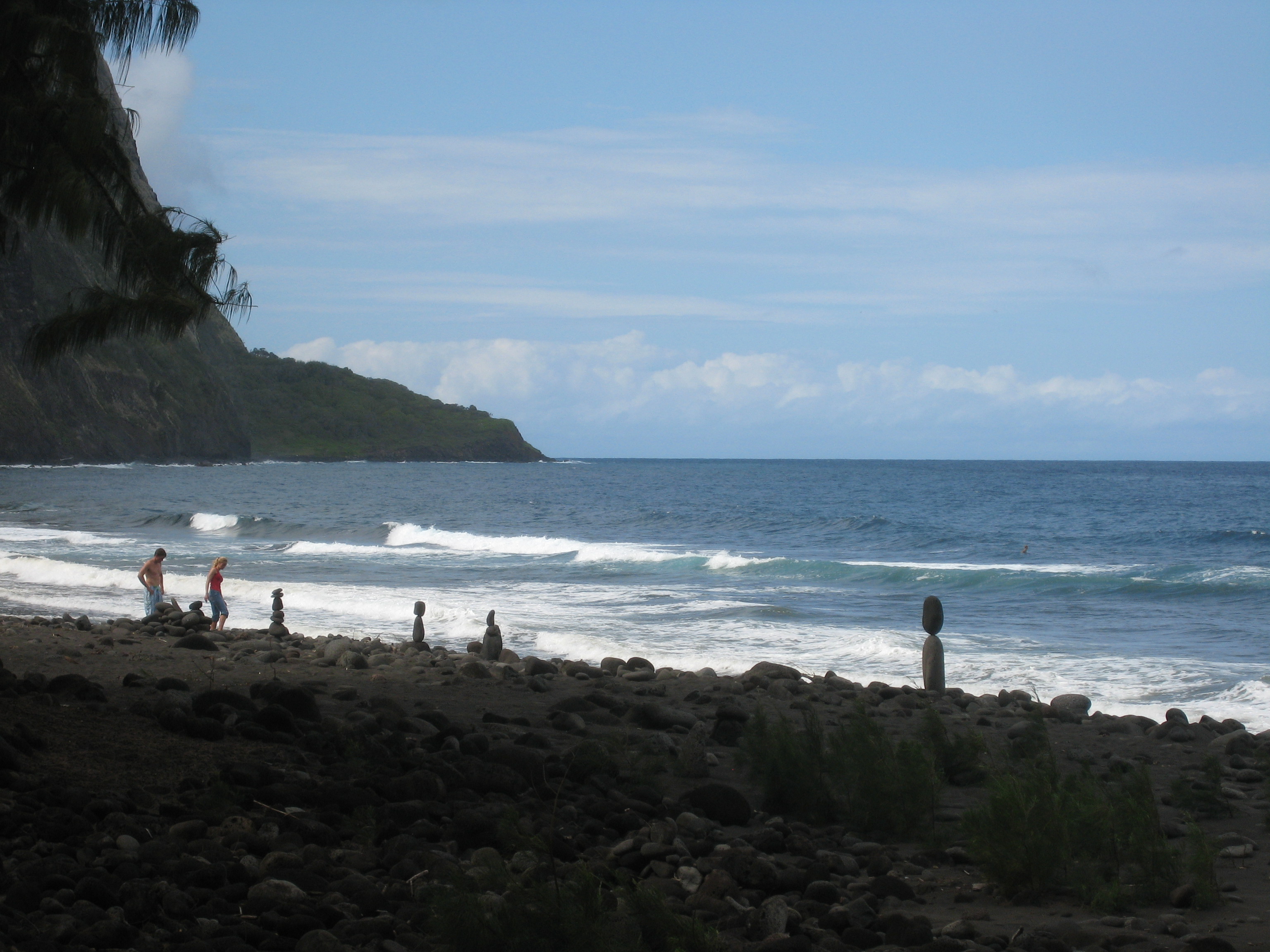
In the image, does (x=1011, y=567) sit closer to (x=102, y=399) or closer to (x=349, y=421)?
(x=102, y=399)

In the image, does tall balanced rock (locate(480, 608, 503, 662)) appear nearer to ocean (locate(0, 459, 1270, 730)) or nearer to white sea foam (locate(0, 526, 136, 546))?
ocean (locate(0, 459, 1270, 730))

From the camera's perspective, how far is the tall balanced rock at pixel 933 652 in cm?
1156

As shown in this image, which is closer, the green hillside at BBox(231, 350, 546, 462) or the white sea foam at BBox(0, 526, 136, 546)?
the white sea foam at BBox(0, 526, 136, 546)

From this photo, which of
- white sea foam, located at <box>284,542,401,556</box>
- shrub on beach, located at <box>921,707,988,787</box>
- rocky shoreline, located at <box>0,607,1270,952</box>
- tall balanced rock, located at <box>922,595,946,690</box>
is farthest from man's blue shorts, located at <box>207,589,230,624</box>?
white sea foam, located at <box>284,542,401,556</box>

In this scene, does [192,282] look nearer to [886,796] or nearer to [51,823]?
[51,823]

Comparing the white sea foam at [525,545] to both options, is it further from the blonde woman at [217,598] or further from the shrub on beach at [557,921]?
the shrub on beach at [557,921]

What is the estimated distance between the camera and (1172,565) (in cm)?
2939

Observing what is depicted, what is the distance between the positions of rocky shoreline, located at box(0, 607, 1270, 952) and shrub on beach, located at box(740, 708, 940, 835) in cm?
10

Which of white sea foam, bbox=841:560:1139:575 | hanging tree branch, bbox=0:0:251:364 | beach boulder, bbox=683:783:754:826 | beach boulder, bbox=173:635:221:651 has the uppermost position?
hanging tree branch, bbox=0:0:251:364

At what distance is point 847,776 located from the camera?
20.5 feet

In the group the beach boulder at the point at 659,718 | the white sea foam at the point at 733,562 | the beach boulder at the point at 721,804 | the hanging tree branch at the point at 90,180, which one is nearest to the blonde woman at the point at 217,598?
the beach boulder at the point at 659,718

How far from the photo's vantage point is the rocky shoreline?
3863 mm

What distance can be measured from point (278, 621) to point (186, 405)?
111 meters

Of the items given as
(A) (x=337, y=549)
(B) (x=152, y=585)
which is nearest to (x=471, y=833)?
(B) (x=152, y=585)
